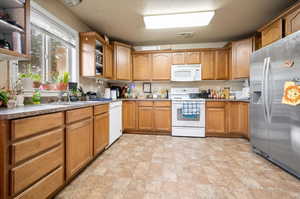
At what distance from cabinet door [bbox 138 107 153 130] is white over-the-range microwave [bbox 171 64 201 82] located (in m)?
1.08

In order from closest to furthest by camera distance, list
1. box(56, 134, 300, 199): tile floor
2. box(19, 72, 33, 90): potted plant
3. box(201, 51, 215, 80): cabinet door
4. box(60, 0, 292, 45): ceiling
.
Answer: box(56, 134, 300, 199): tile floor < box(19, 72, 33, 90): potted plant < box(60, 0, 292, 45): ceiling < box(201, 51, 215, 80): cabinet door

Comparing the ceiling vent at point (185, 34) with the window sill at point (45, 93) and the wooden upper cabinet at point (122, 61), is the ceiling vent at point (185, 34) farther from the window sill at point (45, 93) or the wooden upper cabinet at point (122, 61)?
the window sill at point (45, 93)

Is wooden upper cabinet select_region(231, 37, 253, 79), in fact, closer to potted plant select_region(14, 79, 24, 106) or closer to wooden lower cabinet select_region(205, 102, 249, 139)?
wooden lower cabinet select_region(205, 102, 249, 139)

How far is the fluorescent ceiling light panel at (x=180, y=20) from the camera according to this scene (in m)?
2.61

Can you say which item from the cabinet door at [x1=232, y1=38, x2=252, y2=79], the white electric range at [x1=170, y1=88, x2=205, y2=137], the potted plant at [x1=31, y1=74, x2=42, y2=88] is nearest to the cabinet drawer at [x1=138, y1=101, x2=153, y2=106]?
the white electric range at [x1=170, y1=88, x2=205, y2=137]

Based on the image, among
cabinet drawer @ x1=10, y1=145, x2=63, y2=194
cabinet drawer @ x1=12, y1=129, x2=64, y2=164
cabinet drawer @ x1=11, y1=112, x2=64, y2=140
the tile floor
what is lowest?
the tile floor

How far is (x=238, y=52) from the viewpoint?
3.44 m

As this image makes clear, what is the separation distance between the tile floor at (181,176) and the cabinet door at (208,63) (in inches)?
75.5

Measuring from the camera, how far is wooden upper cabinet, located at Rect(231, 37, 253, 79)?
3.33m

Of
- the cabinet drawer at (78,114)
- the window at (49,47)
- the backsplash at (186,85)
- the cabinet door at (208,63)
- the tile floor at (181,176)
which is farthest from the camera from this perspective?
the backsplash at (186,85)

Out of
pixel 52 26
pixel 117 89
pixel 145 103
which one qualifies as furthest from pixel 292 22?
pixel 117 89

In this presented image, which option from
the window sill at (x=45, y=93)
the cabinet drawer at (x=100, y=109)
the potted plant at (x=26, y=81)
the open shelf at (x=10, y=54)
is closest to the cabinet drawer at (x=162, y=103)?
the cabinet drawer at (x=100, y=109)

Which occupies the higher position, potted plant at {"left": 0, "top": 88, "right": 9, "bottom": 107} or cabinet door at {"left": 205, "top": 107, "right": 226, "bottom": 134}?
potted plant at {"left": 0, "top": 88, "right": 9, "bottom": 107}

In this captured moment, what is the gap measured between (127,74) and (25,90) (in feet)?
8.10
